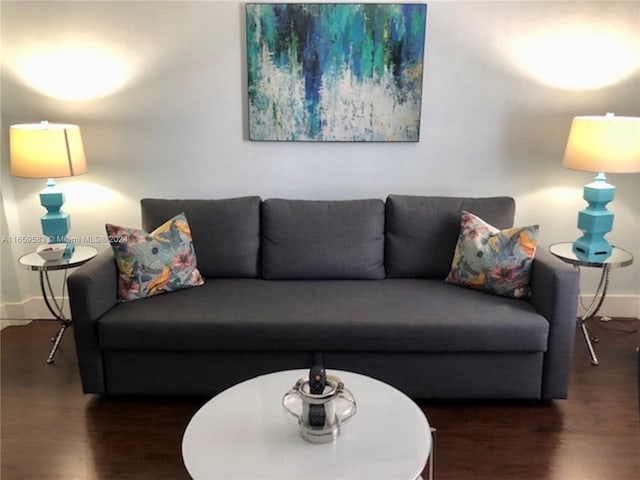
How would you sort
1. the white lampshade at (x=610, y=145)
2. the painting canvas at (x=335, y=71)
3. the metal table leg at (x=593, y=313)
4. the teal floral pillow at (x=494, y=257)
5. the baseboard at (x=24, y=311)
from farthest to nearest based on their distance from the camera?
the baseboard at (x=24, y=311) < the painting canvas at (x=335, y=71) < the metal table leg at (x=593, y=313) < the white lampshade at (x=610, y=145) < the teal floral pillow at (x=494, y=257)

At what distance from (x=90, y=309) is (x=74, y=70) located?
1546 millimetres

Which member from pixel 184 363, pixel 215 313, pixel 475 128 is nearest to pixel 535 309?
pixel 475 128

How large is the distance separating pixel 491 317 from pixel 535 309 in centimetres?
25

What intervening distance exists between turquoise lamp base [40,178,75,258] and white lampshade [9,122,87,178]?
19 cm

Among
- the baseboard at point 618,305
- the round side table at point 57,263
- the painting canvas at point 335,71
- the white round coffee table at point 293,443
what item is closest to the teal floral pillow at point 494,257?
the painting canvas at point 335,71

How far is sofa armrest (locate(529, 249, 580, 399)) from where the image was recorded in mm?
2436

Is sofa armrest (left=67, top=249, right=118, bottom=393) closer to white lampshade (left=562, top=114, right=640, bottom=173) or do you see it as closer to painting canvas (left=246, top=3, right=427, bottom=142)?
painting canvas (left=246, top=3, right=427, bottom=142)

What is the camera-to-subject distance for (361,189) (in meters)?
3.39

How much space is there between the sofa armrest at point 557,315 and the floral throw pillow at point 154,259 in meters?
1.67

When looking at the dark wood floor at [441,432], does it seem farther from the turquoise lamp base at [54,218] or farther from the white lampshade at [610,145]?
the white lampshade at [610,145]

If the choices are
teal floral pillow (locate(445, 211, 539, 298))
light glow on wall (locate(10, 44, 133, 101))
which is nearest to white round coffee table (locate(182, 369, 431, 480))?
teal floral pillow (locate(445, 211, 539, 298))

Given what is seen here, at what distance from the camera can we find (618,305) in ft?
11.6

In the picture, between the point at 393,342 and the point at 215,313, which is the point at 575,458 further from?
the point at 215,313

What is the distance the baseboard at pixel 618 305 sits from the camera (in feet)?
11.6
